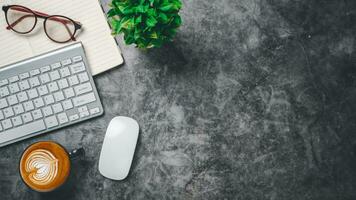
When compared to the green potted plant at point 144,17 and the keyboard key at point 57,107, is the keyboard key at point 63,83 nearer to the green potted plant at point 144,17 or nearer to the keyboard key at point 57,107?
the keyboard key at point 57,107

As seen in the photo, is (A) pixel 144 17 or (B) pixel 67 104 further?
(B) pixel 67 104

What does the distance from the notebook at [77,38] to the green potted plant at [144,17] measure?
3.6 inches

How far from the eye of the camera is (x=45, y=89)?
2.76ft

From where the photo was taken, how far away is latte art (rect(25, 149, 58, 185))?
0.80m

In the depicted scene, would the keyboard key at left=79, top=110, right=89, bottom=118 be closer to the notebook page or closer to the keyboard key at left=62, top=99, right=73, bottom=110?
the keyboard key at left=62, top=99, right=73, bottom=110

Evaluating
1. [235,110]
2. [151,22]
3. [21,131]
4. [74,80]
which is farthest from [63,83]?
[235,110]

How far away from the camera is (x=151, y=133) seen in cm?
87

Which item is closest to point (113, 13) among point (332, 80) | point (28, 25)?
point (28, 25)

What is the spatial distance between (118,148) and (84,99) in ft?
0.37

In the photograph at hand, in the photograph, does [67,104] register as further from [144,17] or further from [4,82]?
[144,17]

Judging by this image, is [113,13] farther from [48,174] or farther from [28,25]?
[48,174]

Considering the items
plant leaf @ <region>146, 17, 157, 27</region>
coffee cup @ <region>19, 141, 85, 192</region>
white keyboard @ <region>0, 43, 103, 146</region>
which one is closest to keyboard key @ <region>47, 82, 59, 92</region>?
white keyboard @ <region>0, 43, 103, 146</region>

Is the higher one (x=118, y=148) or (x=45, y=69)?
(x=45, y=69)

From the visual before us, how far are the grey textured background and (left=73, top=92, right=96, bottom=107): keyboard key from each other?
1.2 inches
